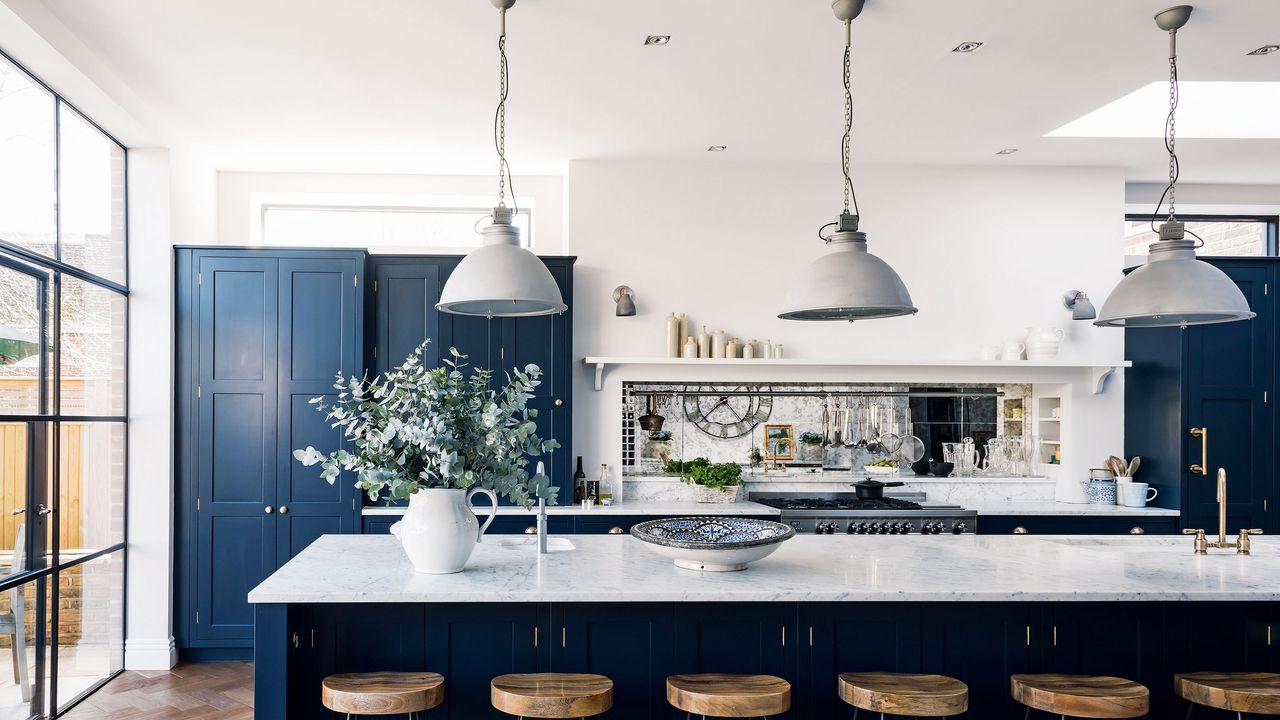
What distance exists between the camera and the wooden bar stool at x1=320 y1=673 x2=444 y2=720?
8.05 ft

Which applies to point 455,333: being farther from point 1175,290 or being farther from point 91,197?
point 1175,290

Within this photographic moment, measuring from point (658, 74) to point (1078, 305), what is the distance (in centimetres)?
326

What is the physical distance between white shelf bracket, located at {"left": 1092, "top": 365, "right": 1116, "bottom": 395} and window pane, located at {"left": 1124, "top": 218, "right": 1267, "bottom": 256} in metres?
0.98

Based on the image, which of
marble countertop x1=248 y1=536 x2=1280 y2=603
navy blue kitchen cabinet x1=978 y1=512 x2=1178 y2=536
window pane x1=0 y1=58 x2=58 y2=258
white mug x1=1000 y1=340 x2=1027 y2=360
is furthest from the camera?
white mug x1=1000 y1=340 x2=1027 y2=360

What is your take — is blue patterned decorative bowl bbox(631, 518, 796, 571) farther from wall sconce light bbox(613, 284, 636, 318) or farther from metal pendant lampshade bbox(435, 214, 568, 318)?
wall sconce light bbox(613, 284, 636, 318)

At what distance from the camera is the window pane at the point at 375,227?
5707mm

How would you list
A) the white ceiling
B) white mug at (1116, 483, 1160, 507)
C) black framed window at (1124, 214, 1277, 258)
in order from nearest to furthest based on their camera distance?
the white ceiling, white mug at (1116, 483, 1160, 507), black framed window at (1124, 214, 1277, 258)

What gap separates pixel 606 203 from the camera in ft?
18.1

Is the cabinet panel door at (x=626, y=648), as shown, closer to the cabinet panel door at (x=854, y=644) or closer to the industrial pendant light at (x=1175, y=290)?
the cabinet panel door at (x=854, y=644)

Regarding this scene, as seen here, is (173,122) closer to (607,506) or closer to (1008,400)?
(607,506)

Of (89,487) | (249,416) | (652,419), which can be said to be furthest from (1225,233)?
(89,487)

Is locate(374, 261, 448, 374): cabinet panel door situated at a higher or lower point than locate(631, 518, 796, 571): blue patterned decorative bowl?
higher

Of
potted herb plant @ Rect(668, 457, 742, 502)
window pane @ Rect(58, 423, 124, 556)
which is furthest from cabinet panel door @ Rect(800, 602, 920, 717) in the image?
window pane @ Rect(58, 423, 124, 556)

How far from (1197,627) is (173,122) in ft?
17.2
